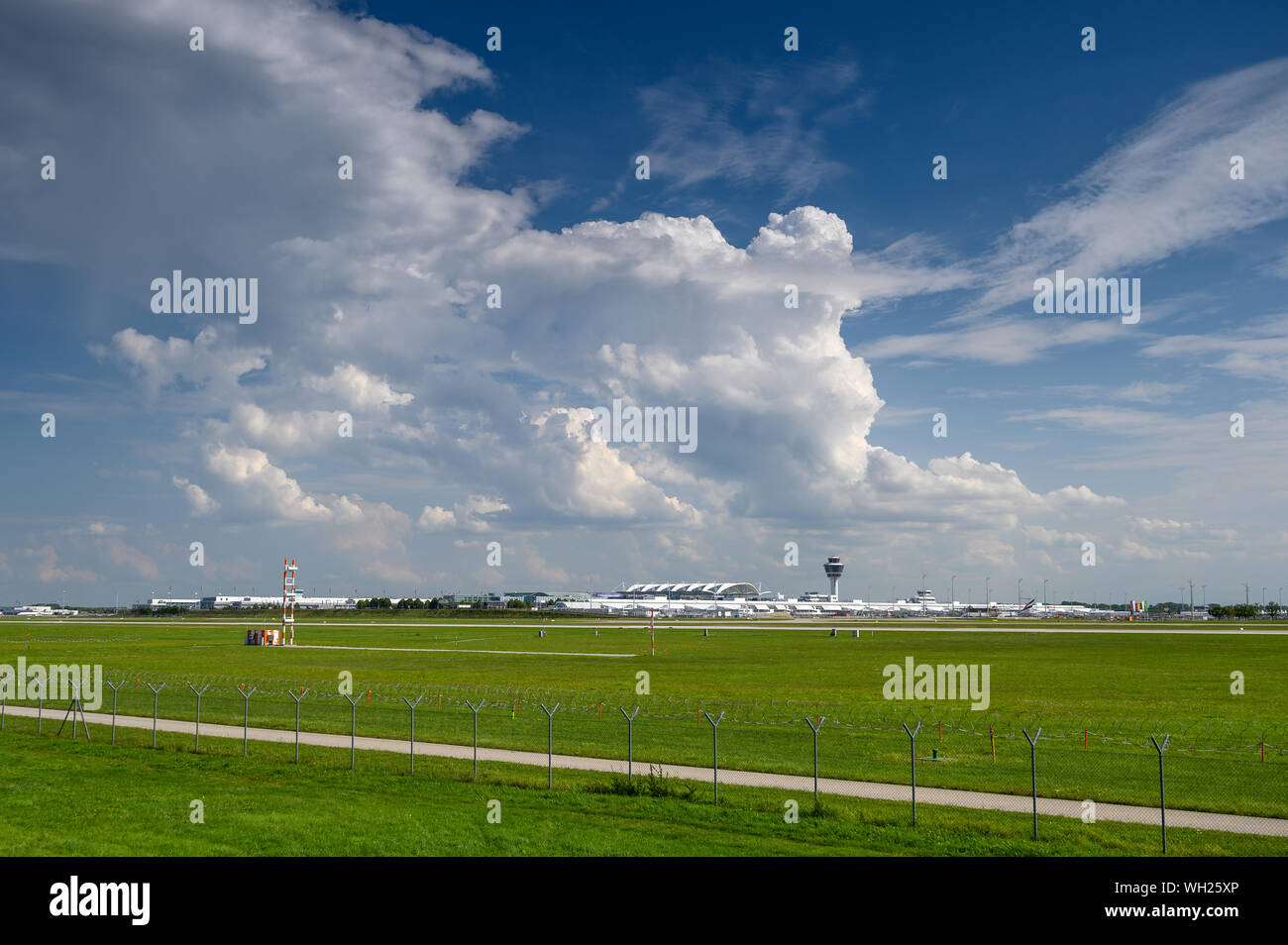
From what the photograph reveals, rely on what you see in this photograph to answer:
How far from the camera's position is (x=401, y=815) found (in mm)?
21531

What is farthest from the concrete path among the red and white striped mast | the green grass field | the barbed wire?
the red and white striped mast

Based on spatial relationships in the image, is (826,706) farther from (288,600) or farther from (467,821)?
(288,600)

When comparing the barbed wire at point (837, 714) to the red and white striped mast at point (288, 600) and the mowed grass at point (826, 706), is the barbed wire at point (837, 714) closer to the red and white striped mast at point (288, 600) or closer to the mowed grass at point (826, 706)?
the mowed grass at point (826, 706)

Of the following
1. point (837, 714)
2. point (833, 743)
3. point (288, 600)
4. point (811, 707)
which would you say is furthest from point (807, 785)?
point (288, 600)

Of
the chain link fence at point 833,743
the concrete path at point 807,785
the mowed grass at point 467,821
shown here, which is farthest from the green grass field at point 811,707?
the mowed grass at point 467,821

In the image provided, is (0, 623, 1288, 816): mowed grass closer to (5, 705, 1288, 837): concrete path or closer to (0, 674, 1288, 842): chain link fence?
(0, 674, 1288, 842): chain link fence

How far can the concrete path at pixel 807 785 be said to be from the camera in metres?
22.4

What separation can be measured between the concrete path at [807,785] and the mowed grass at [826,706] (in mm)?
1087

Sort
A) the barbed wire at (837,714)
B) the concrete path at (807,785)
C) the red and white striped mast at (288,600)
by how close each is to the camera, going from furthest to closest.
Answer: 1. the red and white striped mast at (288,600)
2. the barbed wire at (837,714)
3. the concrete path at (807,785)

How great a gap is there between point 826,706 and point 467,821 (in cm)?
2819

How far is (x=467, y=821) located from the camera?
21.1m
